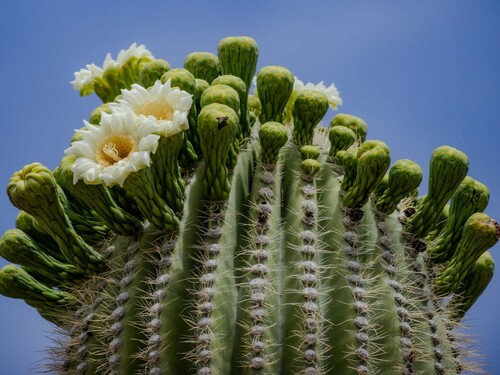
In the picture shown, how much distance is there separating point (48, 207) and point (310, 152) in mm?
981

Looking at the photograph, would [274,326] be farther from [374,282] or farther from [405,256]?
[405,256]

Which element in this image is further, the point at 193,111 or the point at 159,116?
the point at 193,111

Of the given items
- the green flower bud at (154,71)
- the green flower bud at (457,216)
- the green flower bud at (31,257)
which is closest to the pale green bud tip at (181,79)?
the green flower bud at (154,71)

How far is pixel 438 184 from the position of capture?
2527 mm

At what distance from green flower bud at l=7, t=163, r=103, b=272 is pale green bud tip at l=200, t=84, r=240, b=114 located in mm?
596

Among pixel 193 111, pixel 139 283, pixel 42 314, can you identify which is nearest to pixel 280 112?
pixel 193 111

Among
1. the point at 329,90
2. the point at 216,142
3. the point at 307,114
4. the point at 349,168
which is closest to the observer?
the point at 216,142

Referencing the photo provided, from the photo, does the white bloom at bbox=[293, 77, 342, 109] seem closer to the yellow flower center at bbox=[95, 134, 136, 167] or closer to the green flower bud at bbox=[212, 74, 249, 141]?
the green flower bud at bbox=[212, 74, 249, 141]

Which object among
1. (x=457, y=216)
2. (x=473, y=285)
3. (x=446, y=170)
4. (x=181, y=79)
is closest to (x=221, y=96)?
(x=181, y=79)

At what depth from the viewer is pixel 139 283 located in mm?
2266

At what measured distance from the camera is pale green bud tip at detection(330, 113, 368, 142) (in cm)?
310

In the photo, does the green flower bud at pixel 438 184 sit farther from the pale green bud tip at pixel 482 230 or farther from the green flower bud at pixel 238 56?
the green flower bud at pixel 238 56

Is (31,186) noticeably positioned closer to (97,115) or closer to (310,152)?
(97,115)

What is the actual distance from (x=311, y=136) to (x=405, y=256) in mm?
599
